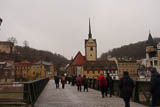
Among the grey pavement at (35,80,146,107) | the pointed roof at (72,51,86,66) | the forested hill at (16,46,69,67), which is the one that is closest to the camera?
the grey pavement at (35,80,146,107)

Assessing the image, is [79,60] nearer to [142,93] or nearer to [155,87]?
[142,93]

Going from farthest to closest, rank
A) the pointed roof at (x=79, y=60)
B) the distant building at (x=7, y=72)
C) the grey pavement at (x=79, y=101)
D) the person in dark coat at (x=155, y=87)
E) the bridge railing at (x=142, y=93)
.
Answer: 1. the pointed roof at (x=79, y=60)
2. the distant building at (x=7, y=72)
3. the grey pavement at (x=79, y=101)
4. the bridge railing at (x=142, y=93)
5. the person in dark coat at (x=155, y=87)

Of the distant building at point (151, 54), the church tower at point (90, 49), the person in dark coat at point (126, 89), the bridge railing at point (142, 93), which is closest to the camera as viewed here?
the person in dark coat at point (126, 89)

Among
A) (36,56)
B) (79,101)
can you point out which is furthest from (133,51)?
(79,101)

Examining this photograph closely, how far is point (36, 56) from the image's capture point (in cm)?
14338

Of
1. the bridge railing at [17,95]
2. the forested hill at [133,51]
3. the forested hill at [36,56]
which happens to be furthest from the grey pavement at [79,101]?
the forested hill at [36,56]

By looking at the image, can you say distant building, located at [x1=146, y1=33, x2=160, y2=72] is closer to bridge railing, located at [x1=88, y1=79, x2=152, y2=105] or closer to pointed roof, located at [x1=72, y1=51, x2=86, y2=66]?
pointed roof, located at [x1=72, y1=51, x2=86, y2=66]

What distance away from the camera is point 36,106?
10297 mm

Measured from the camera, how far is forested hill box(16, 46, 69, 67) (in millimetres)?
135650

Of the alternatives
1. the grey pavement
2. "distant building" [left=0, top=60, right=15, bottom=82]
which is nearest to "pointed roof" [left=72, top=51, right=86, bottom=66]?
"distant building" [left=0, top=60, right=15, bottom=82]

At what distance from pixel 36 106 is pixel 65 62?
15338cm

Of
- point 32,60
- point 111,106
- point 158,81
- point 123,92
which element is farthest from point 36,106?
point 32,60

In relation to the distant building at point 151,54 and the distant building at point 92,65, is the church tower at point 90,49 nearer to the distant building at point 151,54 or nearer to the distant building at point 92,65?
the distant building at point 92,65

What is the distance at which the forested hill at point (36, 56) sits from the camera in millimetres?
135650
